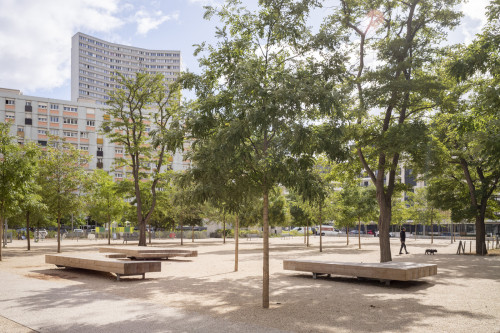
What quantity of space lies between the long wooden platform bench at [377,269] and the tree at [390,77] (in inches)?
185

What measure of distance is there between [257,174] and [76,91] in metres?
141

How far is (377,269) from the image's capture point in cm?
1229

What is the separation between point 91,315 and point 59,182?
20.7 m

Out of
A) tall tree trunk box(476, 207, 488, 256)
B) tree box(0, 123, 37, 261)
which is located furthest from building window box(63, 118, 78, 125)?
tall tree trunk box(476, 207, 488, 256)

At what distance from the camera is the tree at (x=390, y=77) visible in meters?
16.0

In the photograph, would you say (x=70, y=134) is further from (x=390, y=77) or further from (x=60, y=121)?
(x=390, y=77)

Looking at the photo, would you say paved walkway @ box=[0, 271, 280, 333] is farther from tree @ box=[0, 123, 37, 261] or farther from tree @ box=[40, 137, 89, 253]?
tree @ box=[40, 137, 89, 253]

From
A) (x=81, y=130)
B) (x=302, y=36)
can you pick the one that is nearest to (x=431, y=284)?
(x=302, y=36)

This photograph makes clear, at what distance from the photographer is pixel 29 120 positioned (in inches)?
3152

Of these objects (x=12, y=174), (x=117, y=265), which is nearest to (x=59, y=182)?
(x=12, y=174)

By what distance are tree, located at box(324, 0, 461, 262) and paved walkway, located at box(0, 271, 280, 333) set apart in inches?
421

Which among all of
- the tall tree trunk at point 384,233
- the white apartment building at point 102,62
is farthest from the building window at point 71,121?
the tall tree trunk at point 384,233

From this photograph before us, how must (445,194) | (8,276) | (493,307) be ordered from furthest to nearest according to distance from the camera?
(445,194)
(8,276)
(493,307)

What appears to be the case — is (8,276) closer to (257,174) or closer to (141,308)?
(141,308)
